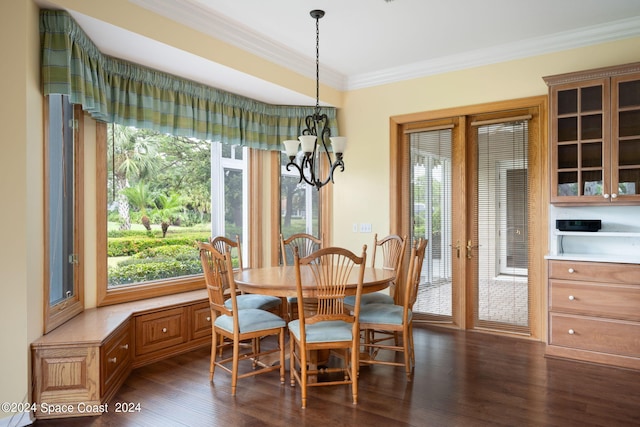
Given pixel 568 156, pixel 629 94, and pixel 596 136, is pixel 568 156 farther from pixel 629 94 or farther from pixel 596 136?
pixel 629 94

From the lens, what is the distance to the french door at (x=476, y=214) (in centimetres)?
425

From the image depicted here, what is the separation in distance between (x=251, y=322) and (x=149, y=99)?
2176 mm

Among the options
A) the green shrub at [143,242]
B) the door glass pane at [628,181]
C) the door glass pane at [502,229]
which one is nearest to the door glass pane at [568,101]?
the door glass pane at [502,229]

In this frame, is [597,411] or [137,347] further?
[137,347]

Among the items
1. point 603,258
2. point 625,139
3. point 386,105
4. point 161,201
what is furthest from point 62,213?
point 625,139

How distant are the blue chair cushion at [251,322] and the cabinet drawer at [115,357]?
2.24 feet

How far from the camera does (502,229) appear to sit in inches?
172

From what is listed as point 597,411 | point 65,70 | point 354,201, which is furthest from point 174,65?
point 597,411

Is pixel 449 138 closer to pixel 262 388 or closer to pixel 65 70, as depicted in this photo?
pixel 262 388

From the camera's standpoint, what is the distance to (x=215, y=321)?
10.6 ft

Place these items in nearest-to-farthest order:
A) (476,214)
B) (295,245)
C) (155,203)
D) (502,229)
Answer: (155,203) → (502,229) → (476,214) → (295,245)

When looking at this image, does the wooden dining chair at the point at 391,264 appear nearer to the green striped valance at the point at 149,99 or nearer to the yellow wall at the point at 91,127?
the yellow wall at the point at 91,127

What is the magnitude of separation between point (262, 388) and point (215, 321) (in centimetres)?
59

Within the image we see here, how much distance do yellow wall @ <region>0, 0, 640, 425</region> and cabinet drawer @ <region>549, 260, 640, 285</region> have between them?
5.50 feet
